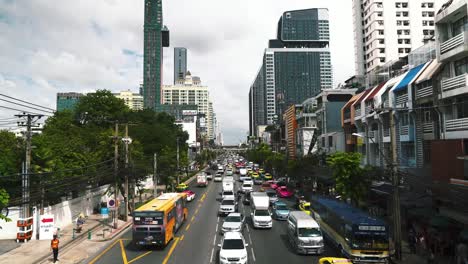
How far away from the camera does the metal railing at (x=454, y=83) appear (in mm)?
27094

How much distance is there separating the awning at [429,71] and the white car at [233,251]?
73.4ft

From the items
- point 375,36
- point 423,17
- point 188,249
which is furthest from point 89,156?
point 423,17

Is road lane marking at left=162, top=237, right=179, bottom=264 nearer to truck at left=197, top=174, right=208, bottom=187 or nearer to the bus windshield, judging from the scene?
the bus windshield

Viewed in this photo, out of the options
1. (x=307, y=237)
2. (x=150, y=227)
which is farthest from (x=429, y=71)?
(x=150, y=227)

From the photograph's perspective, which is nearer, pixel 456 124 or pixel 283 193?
pixel 456 124

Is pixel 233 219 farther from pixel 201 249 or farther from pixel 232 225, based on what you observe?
pixel 201 249

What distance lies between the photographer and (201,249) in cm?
2533

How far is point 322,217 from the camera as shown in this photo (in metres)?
29.7

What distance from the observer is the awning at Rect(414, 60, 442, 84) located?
3119cm

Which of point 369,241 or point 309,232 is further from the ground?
point 369,241

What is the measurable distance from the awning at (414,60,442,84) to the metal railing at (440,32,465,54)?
182 centimetres

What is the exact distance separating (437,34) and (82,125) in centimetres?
6806

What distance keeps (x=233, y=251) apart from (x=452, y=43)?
2309 centimetres

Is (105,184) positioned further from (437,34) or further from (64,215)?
(437,34)
